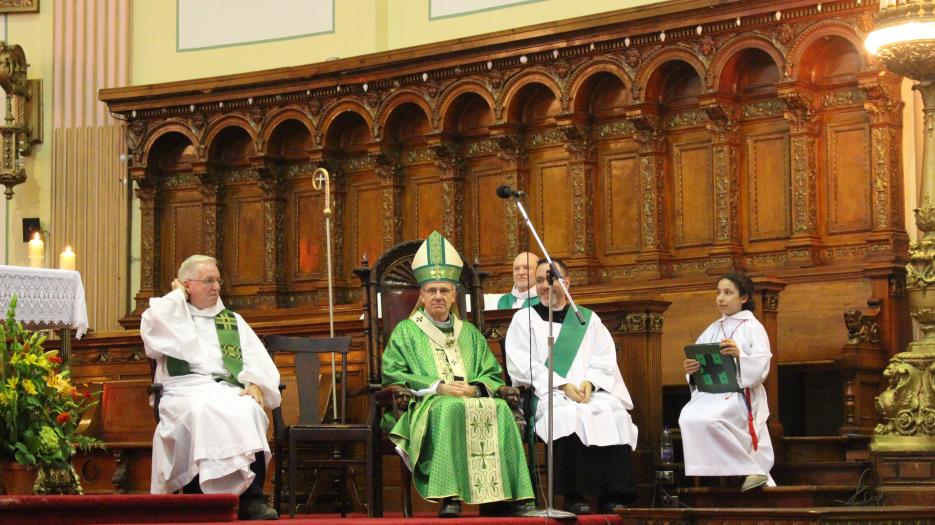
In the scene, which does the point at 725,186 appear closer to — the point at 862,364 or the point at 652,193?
the point at 652,193

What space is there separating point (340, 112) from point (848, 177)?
14.3ft

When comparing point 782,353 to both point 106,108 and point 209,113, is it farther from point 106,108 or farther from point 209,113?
point 106,108

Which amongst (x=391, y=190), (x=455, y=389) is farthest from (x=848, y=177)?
(x=455, y=389)

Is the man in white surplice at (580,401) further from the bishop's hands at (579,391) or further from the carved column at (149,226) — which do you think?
the carved column at (149,226)

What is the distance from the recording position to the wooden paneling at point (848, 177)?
10.5 metres

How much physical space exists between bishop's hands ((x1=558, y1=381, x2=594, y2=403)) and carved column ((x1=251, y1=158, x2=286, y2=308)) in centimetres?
551

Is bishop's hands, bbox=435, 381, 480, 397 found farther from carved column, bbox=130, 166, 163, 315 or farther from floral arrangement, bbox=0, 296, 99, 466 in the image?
carved column, bbox=130, 166, 163, 315

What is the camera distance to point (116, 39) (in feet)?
47.5

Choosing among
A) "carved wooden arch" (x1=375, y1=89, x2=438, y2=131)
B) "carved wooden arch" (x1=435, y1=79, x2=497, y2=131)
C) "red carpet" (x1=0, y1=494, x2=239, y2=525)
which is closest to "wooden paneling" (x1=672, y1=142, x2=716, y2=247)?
"carved wooden arch" (x1=435, y1=79, x2=497, y2=131)

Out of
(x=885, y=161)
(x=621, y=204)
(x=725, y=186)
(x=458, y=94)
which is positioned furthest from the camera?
(x=458, y=94)

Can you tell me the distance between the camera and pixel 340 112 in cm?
1305

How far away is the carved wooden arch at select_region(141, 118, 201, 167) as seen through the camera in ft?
44.7

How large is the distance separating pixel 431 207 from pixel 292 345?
14.9 ft

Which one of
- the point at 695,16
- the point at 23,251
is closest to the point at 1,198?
the point at 23,251
